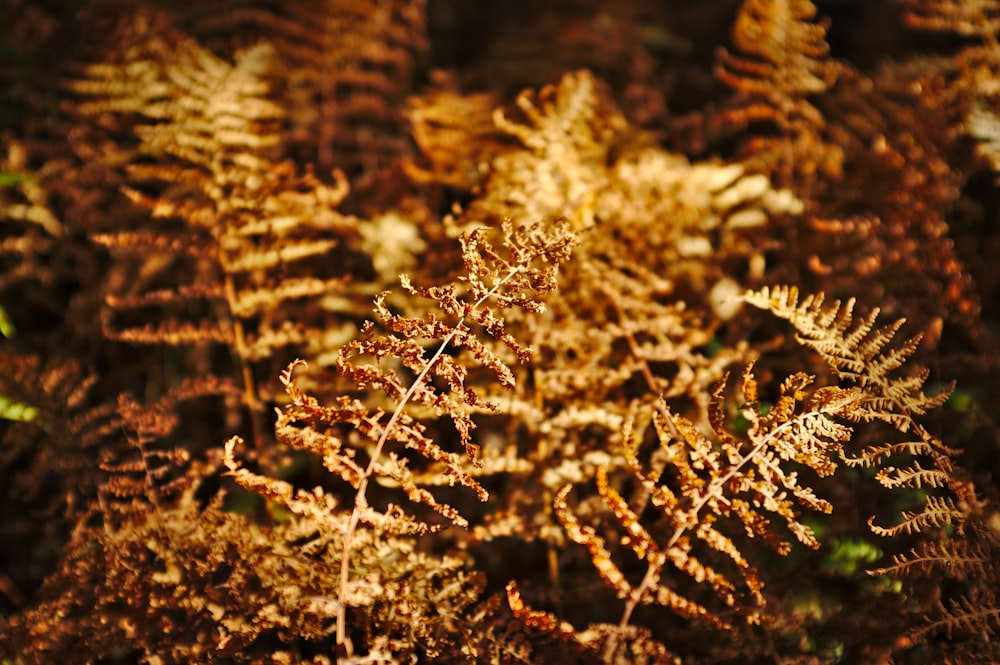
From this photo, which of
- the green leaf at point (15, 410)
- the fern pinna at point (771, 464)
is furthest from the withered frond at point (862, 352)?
the green leaf at point (15, 410)

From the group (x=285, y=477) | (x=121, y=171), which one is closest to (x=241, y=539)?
(x=285, y=477)

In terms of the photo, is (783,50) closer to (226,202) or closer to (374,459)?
(226,202)

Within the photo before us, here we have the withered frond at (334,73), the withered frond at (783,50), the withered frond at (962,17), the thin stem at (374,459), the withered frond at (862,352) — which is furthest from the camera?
the withered frond at (334,73)

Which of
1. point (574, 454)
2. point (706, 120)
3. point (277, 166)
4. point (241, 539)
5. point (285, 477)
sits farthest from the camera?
point (706, 120)

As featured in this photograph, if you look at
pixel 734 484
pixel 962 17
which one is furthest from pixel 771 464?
pixel 962 17

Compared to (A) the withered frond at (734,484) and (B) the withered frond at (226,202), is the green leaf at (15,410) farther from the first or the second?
(A) the withered frond at (734,484)

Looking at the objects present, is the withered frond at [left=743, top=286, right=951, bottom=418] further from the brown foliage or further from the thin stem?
the thin stem

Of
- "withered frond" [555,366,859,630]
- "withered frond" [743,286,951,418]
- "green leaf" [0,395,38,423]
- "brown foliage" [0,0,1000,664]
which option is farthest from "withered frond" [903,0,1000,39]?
"green leaf" [0,395,38,423]

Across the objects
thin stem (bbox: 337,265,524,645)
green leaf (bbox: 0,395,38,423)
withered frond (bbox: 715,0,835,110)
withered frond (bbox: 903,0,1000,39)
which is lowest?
green leaf (bbox: 0,395,38,423)

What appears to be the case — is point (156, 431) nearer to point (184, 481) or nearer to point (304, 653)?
point (184, 481)

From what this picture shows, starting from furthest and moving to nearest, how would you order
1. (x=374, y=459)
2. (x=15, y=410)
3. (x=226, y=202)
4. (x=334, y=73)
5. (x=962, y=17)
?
(x=334, y=73) < (x=962, y=17) < (x=226, y=202) < (x=15, y=410) < (x=374, y=459)

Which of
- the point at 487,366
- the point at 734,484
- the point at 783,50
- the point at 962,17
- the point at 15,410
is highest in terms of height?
the point at 962,17
